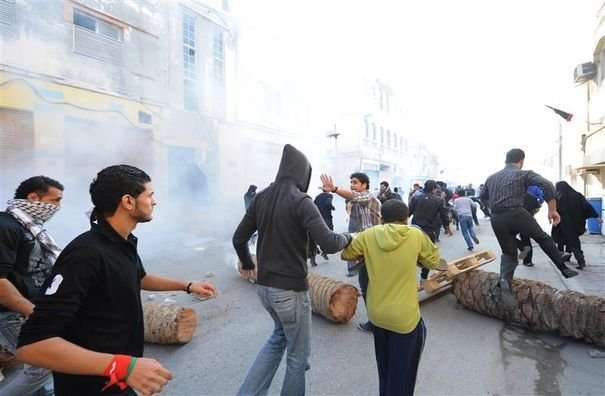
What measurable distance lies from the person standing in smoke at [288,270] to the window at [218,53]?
997 cm

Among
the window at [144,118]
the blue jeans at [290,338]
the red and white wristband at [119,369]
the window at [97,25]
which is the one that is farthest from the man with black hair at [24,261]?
the window at [144,118]

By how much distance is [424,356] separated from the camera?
260 cm

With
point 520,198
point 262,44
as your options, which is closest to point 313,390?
point 520,198

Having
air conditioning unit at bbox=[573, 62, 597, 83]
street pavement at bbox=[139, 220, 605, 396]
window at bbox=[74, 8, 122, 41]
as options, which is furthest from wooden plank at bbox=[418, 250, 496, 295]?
air conditioning unit at bbox=[573, 62, 597, 83]

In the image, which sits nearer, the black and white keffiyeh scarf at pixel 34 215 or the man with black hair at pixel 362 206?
A: the black and white keffiyeh scarf at pixel 34 215

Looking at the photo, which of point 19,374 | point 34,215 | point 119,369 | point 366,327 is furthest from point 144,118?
point 119,369

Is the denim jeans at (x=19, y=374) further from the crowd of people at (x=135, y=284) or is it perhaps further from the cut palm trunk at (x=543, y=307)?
the cut palm trunk at (x=543, y=307)

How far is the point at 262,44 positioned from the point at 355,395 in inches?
434

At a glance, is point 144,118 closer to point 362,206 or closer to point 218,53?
point 218,53

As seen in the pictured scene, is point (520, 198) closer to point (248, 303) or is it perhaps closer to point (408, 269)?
point (408, 269)

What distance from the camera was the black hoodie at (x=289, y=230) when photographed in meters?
1.71

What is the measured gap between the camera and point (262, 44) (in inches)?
424

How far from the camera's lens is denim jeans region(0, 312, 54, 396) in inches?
63.6

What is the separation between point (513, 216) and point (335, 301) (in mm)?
1859
